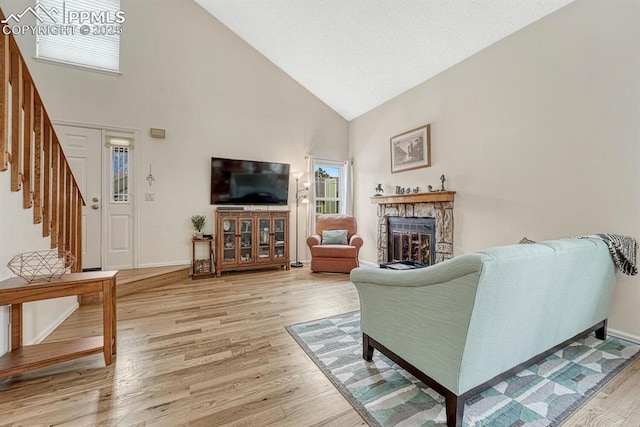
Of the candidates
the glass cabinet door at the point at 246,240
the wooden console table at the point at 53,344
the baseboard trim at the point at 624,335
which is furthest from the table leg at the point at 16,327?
the baseboard trim at the point at 624,335

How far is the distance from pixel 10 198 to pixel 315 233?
158 inches

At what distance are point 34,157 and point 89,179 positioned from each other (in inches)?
72.1

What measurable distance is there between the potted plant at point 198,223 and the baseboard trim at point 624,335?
492 centimetres

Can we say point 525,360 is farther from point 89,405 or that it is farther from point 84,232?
point 84,232

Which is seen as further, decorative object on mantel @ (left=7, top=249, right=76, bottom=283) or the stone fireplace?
the stone fireplace

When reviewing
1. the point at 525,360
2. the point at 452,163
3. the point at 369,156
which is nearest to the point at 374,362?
the point at 525,360

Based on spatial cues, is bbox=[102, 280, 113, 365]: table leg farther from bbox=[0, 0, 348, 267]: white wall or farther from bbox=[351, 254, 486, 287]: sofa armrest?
bbox=[0, 0, 348, 267]: white wall

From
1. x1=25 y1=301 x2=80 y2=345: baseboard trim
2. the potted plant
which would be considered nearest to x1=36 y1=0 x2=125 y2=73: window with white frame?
the potted plant

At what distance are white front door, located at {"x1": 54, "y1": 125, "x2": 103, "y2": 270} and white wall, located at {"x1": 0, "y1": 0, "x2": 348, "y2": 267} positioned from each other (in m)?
0.23

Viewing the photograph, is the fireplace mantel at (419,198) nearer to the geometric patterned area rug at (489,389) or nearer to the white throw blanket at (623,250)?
the white throw blanket at (623,250)

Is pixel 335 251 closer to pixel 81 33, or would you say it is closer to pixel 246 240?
pixel 246 240

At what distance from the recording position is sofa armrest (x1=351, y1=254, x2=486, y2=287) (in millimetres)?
1082

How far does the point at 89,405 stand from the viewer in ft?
4.67
